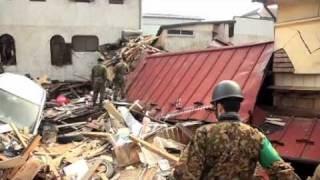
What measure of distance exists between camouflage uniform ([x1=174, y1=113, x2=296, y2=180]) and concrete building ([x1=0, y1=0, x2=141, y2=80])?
58.5ft

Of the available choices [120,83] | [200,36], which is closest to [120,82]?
[120,83]

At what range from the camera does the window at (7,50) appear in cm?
1961

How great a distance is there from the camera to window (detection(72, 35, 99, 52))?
2066 centimetres

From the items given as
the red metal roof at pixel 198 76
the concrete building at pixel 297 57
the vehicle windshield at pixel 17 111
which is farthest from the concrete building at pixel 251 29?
the vehicle windshield at pixel 17 111

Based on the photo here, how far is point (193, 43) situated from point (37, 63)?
23.5 ft

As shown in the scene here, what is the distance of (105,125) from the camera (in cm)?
1069

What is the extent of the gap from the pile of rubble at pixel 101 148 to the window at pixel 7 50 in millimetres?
9454

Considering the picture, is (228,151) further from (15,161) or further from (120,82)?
(120,82)

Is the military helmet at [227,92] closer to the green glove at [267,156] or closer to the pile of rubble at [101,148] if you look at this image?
the green glove at [267,156]

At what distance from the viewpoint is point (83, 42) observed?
68.0 feet

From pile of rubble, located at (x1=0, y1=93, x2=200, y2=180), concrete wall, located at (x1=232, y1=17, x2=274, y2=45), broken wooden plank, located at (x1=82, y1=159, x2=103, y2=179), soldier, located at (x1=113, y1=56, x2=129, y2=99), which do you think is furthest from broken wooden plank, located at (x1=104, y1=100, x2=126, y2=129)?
concrete wall, located at (x1=232, y1=17, x2=274, y2=45)

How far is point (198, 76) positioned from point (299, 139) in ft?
12.9

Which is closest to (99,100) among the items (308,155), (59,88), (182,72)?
(182,72)

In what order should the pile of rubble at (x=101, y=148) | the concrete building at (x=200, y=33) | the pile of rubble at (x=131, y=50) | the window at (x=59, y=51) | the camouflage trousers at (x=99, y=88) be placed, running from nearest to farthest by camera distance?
the pile of rubble at (x=101, y=148), the camouflage trousers at (x=99, y=88), the pile of rubble at (x=131, y=50), the window at (x=59, y=51), the concrete building at (x=200, y=33)
